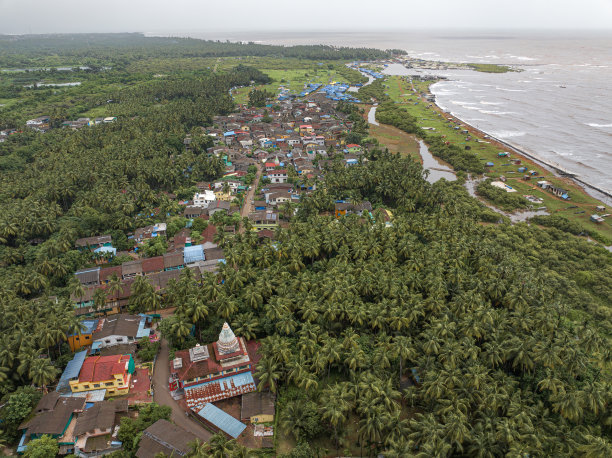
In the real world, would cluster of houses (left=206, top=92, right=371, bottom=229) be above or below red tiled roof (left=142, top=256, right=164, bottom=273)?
above

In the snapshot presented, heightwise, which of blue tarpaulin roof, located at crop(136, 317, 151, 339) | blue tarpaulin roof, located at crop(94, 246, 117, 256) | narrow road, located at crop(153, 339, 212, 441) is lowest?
narrow road, located at crop(153, 339, 212, 441)

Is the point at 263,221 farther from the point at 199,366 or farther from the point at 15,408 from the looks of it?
the point at 15,408

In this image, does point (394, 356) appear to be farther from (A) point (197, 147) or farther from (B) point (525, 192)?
(A) point (197, 147)

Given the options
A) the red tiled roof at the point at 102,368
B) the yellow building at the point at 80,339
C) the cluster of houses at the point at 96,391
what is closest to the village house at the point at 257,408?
the cluster of houses at the point at 96,391

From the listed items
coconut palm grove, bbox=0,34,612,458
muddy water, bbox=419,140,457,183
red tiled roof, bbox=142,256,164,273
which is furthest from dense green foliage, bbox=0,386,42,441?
muddy water, bbox=419,140,457,183

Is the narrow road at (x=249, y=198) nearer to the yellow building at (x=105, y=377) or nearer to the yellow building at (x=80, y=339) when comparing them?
the yellow building at (x=80, y=339)

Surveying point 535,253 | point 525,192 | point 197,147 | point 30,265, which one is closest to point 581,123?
point 525,192

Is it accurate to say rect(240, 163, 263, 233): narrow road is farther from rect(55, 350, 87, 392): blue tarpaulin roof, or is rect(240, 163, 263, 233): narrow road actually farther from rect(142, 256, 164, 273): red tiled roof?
rect(55, 350, 87, 392): blue tarpaulin roof
